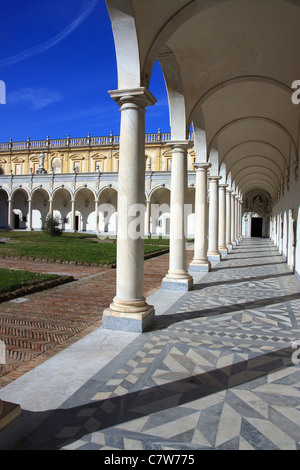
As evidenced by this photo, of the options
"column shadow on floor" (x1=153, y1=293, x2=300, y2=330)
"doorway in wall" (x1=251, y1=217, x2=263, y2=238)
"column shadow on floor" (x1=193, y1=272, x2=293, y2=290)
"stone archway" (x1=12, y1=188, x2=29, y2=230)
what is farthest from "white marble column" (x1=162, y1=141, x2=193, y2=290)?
"stone archway" (x1=12, y1=188, x2=29, y2=230)

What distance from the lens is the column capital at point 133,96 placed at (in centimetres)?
537

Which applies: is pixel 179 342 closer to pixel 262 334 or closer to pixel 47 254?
pixel 262 334

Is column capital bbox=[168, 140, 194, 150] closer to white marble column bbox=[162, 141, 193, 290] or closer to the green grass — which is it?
white marble column bbox=[162, 141, 193, 290]

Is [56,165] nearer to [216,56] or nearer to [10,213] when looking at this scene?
[10,213]

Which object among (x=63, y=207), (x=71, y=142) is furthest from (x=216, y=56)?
(x=71, y=142)

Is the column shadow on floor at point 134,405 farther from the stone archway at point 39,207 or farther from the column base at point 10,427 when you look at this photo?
the stone archway at point 39,207

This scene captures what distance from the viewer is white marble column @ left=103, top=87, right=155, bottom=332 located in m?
5.44

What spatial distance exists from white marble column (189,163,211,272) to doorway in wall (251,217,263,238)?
3335 centimetres

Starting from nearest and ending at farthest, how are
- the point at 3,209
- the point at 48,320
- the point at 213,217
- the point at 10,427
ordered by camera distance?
1. the point at 10,427
2. the point at 48,320
3. the point at 213,217
4. the point at 3,209

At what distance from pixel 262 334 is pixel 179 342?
4.55 ft

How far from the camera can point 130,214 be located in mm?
5438

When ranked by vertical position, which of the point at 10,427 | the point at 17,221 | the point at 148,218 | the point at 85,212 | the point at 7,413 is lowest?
the point at 10,427

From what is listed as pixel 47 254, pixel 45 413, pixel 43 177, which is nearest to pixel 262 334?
pixel 45 413

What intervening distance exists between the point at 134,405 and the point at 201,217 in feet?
28.8
